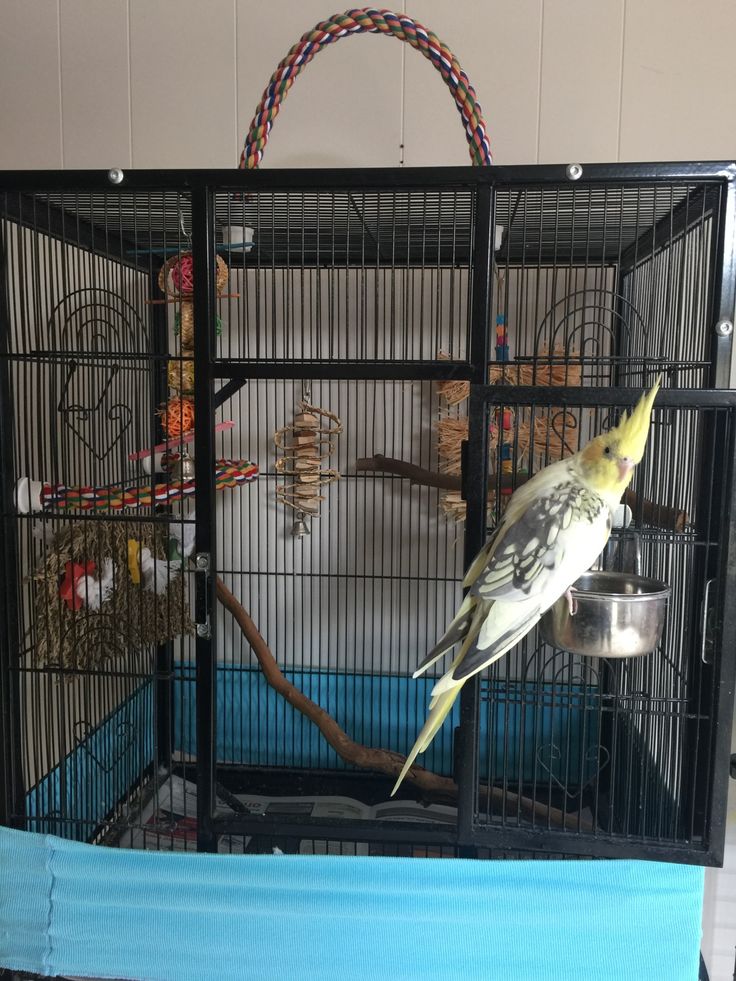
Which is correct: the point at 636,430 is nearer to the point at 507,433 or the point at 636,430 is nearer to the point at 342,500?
the point at 507,433

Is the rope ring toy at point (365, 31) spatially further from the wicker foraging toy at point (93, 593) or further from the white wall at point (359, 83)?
the wicker foraging toy at point (93, 593)

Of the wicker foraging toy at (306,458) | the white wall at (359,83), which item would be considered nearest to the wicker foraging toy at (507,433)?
the wicker foraging toy at (306,458)

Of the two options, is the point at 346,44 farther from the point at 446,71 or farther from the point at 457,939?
the point at 457,939

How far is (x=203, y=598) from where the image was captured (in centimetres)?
119

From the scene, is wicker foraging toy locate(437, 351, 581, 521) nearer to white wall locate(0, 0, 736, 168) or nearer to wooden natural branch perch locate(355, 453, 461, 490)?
wooden natural branch perch locate(355, 453, 461, 490)

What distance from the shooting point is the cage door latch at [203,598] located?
118cm

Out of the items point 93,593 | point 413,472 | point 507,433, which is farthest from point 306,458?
point 93,593

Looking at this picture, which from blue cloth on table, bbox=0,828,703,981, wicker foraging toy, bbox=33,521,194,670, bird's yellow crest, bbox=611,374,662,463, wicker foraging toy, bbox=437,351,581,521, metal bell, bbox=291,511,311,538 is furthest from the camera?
metal bell, bbox=291,511,311,538

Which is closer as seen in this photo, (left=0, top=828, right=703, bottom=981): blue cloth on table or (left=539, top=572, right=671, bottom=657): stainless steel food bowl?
(left=539, top=572, right=671, bottom=657): stainless steel food bowl

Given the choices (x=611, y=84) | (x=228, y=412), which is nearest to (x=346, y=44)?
(x=611, y=84)

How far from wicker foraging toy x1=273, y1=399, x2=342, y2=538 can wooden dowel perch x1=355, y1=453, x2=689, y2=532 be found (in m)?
0.15

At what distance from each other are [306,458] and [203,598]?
66cm

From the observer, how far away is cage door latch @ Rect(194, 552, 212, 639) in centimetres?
118

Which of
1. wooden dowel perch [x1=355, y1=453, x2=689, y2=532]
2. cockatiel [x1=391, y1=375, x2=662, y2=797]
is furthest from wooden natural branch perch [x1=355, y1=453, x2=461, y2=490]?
cockatiel [x1=391, y1=375, x2=662, y2=797]
